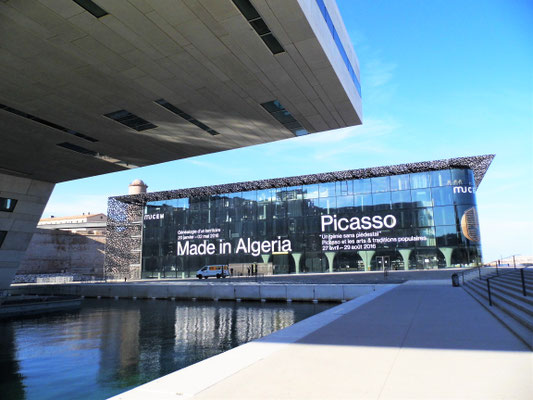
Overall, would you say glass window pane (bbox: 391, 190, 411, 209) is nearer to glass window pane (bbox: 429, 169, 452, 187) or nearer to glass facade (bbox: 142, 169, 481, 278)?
glass facade (bbox: 142, 169, 481, 278)

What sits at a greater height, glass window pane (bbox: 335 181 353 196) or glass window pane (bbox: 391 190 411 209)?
glass window pane (bbox: 335 181 353 196)

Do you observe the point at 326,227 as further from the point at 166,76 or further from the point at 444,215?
the point at 166,76

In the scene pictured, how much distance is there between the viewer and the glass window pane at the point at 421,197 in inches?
1795

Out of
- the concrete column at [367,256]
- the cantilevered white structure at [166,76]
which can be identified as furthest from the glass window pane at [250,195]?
the cantilevered white structure at [166,76]

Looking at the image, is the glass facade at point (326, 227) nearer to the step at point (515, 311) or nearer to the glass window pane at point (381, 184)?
the glass window pane at point (381, 184)

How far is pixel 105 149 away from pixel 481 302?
20.9 metres

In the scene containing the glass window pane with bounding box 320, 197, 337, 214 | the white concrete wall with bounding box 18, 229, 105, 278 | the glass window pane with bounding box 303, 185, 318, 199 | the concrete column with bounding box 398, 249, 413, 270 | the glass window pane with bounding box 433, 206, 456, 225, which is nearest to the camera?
the glass window pane with bounding box 433, 206, 456, 225

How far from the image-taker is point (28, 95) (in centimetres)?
1537

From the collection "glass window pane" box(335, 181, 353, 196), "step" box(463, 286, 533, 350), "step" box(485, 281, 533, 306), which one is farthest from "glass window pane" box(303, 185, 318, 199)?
"step" box(463, 286, 533, 350)

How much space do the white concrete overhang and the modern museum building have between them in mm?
29398

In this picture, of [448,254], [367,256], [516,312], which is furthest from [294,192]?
[516,312]

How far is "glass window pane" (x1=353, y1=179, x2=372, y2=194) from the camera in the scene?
4853cm

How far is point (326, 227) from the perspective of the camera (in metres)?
49.9

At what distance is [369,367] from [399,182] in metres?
44.5
